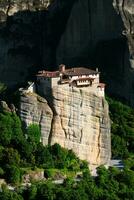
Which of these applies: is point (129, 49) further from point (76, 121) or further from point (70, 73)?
point (76, 121)

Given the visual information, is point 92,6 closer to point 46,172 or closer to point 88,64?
point 88,64

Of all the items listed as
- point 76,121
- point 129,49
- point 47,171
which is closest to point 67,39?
point 129,49

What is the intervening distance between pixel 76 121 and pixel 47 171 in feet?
10.8

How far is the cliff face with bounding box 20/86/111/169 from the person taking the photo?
2500 inches

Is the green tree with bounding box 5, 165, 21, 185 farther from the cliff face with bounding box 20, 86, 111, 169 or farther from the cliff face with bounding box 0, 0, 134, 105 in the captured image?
the cliff face with bounding box 0, 0, 134, 105

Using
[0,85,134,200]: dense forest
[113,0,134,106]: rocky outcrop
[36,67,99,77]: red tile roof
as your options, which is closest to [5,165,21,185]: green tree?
[0,85,134,200]: dense forest

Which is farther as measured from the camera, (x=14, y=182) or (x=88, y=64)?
(x=88, y=64)

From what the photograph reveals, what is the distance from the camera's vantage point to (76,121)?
2532 inches

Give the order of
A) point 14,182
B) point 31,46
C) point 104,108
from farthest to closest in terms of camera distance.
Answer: point 31,46 < point 104,108 < point 14,182

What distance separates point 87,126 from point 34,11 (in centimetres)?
1553

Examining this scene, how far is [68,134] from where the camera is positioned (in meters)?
64.2

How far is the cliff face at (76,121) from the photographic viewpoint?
208 feet

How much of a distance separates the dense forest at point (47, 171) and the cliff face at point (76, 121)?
0.55 meters

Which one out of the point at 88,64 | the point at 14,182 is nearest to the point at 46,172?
the point at 14,182
